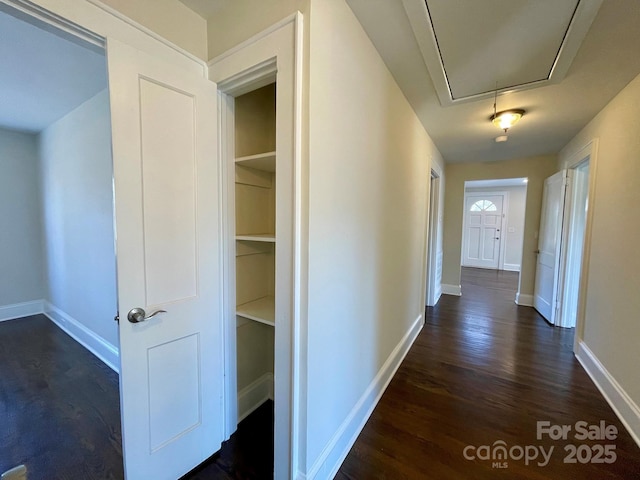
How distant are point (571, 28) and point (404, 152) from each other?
1.17 m

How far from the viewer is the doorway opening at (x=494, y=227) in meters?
6.91

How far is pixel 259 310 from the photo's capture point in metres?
1.60

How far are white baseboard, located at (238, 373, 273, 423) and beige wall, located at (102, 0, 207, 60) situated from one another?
2.13m

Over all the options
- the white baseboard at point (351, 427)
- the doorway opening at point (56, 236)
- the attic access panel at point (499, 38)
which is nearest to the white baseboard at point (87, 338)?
the doorway opening at point (56, 236)

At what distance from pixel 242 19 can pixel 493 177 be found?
15.6 feet

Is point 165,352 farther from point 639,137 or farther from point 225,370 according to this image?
point 639,137

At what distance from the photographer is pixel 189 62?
1.33 m

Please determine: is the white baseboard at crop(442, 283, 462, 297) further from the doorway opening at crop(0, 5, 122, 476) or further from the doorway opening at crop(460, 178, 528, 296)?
the doorway opening at crop(0, 5, 122, 476)

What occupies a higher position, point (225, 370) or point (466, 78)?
point (466, 78)

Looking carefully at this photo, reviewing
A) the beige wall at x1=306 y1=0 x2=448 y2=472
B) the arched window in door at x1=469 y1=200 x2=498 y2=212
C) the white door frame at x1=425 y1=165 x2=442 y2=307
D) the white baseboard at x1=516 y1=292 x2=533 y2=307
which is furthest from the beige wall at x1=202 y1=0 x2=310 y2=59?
the arched window in door at x1=469 y1=200 x2=498 y2=212

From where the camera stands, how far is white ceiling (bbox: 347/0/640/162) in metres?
1.32

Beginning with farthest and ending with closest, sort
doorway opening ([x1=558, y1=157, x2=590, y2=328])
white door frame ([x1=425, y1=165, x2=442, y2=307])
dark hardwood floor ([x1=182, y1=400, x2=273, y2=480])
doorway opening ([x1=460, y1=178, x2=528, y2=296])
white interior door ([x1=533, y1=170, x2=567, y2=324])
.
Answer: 1. doorway opening ([x1=460, y1=178, x2=528, y2=296])
2. white door frame ([x1=425, y1=165, x2=442, y2=307])
3. white interior door ([x1=533, y1=170, x2=567, y2=324])
4. doorway opening ([x1=558, y1=157, x2=590, y2=328])
5. dark hardwood floor ([x1=182, y1=400, x2=273, y2=480])

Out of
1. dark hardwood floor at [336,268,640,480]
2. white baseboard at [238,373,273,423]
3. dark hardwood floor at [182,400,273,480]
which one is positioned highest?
white baseboard at [238,373,273,423]

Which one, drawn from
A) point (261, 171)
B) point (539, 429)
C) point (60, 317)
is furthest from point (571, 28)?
point (60, 317)
